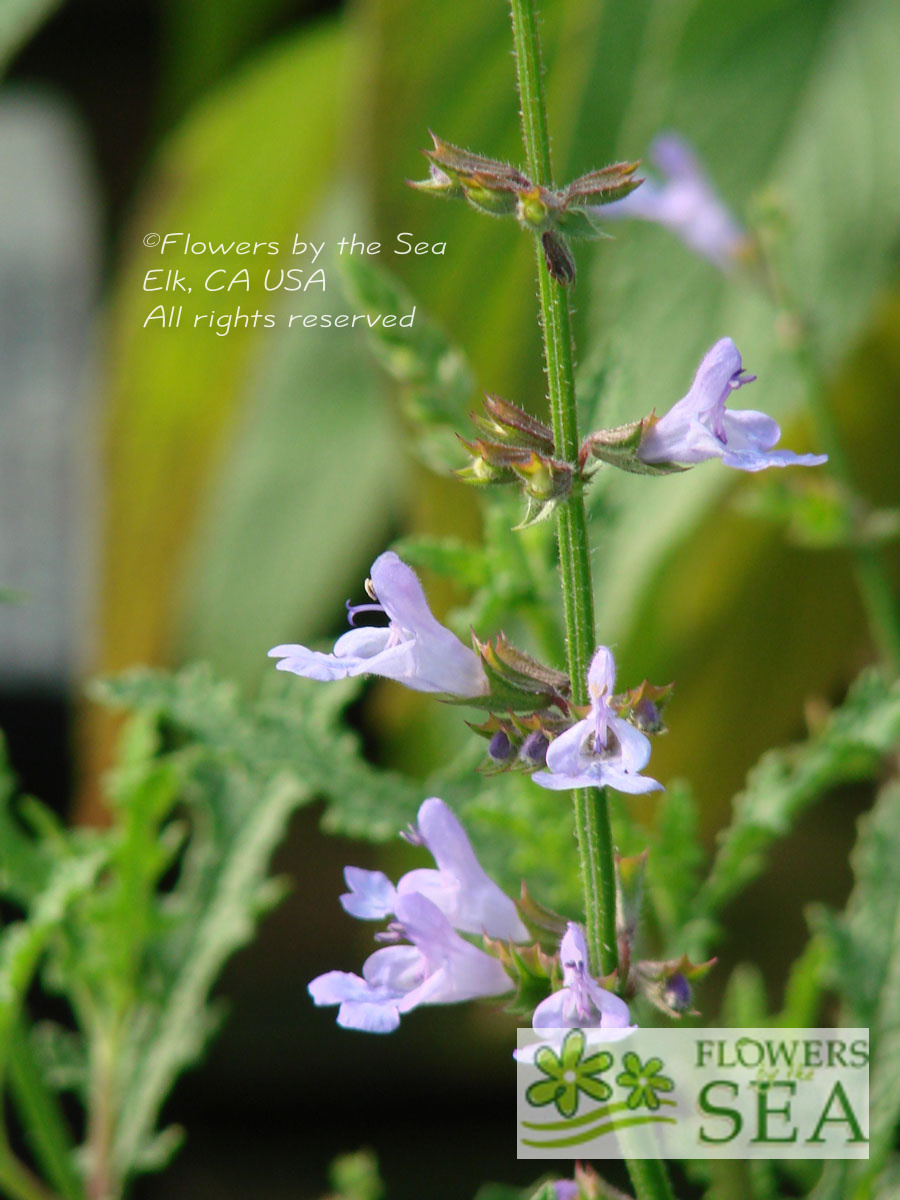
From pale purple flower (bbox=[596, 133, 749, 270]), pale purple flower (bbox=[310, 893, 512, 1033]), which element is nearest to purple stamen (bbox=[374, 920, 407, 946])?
pale purple flower (bbox=[310, 893, 512, 1033])

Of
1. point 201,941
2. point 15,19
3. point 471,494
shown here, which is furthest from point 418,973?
point 15,19

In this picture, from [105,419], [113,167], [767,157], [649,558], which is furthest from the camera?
[113,167]

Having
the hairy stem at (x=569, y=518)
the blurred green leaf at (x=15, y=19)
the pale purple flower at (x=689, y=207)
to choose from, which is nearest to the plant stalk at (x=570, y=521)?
the hairy stem at (x=569, y=518)

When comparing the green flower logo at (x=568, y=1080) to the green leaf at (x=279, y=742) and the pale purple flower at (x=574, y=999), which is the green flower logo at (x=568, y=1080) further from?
the green leaf at (x=279, y=742)

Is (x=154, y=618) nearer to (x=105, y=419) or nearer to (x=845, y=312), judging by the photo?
(x=105, y=419)

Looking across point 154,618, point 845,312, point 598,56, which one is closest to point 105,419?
point 154,618

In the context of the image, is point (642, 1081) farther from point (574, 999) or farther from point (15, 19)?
point (15, 19)
